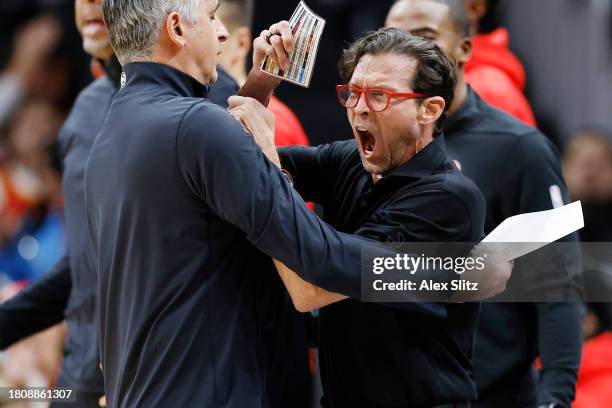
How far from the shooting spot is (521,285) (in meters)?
2.64

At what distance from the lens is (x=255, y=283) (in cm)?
182

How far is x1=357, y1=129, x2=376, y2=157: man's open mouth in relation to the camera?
1.95 m

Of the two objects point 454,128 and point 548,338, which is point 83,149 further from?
point 548,338

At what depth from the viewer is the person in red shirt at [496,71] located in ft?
9.96

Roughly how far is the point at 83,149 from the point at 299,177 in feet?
3.11

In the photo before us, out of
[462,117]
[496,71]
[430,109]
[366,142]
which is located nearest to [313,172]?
[366,142]

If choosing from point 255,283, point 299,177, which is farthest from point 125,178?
point 299,177

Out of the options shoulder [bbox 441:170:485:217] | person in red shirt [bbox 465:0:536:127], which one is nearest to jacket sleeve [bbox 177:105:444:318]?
shoulder [bbox 441:170:485:217]

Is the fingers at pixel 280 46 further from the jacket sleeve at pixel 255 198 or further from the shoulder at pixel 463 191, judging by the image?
the shoulder at pixel 463 191

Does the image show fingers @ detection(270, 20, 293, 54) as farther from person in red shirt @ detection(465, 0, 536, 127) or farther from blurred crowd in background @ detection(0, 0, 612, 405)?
person in red shirt @ detection(465, 0, 536, 127)

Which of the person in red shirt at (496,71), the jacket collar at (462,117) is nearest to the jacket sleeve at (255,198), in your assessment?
the jacket collar at (462,117)

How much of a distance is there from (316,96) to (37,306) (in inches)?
38.9

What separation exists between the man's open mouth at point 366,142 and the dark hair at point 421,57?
112mm

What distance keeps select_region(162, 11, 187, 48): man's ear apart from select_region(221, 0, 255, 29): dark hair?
0.87m
